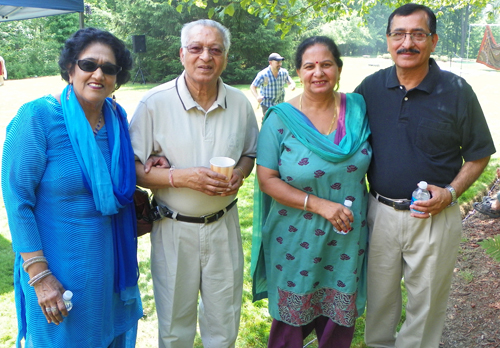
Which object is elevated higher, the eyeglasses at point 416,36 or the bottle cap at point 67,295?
the eyeglasses at point 416,36

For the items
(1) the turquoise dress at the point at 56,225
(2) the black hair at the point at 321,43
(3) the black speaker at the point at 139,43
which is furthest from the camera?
(3) the black speaker at the point at 139,43

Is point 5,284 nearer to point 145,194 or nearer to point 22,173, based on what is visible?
point 145,194

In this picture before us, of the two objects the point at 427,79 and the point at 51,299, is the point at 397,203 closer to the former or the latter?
the point at 427,79

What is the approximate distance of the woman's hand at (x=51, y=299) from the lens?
1.99 meters

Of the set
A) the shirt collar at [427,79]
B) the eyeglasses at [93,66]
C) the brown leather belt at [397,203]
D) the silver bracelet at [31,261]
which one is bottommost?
the silver bracelet at [31,261]

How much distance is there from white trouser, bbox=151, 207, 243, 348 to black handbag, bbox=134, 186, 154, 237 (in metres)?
0.06

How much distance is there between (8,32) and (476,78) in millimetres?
27625

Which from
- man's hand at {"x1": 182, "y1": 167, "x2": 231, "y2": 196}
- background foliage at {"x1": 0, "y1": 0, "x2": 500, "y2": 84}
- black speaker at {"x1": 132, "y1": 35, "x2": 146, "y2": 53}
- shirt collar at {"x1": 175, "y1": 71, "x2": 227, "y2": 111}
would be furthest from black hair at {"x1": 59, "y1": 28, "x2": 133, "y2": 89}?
black speaker at {"x1": 132, "y1": 35, "x2": 146, "y2": 53}

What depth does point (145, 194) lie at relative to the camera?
2.55 m

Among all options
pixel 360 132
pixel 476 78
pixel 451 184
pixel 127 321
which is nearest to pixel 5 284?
pixel 127 321

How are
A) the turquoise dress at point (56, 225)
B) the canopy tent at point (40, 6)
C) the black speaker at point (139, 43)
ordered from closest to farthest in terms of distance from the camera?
the turquoise dress at point (56, 225) < the canopy tent at point (40, 6) < the black speaker at point (139, 43)

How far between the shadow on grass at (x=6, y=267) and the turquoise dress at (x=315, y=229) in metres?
2.67

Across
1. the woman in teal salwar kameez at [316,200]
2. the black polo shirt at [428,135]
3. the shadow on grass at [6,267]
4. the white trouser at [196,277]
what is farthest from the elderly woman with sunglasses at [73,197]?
the shadow on grass at [6,267]

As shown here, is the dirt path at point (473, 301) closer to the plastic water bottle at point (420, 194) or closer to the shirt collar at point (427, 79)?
the plastic water bottle at point (420, 194)
